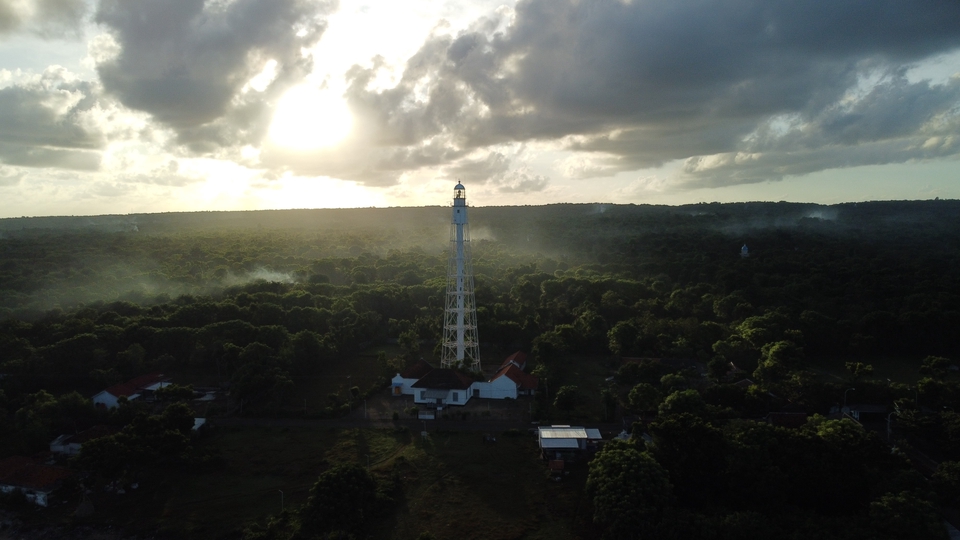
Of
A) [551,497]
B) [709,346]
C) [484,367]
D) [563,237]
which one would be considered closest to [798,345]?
[709,346]

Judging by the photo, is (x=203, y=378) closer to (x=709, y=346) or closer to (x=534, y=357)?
(x=534, y=357)

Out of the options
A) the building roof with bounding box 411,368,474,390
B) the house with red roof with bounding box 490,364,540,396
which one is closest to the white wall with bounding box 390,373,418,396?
the building roof with bounding box 411,368,474,390

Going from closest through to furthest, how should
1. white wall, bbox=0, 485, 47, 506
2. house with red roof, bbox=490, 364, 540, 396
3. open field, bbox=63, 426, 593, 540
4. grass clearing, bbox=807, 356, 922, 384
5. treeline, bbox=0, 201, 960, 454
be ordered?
open field, bbox=63, 426, 593, 540
white wall, bbox=0, 485, 47, 506
house with red roof, bbox=490, 364, 540, 396
treeline, bbox=0, 201, 960, 454
grass clearing, bbox=807, 356, 922, 384

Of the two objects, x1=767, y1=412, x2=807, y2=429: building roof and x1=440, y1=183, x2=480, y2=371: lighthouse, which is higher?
x1=440, y1=183, x2=480, y2=371: lighthouse

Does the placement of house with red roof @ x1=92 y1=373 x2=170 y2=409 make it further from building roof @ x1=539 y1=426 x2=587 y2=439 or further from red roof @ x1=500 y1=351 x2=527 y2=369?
building roof @ x1=539 y1=426 x2=587 y2=439

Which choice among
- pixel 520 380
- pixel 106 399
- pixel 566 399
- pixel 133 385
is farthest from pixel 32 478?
pixel 566 399

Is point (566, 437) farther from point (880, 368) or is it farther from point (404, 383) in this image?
point (880, 368)

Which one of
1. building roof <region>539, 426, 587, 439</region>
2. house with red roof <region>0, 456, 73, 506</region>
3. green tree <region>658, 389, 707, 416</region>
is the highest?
green tree <region>658, 389, 707, 416</region>
